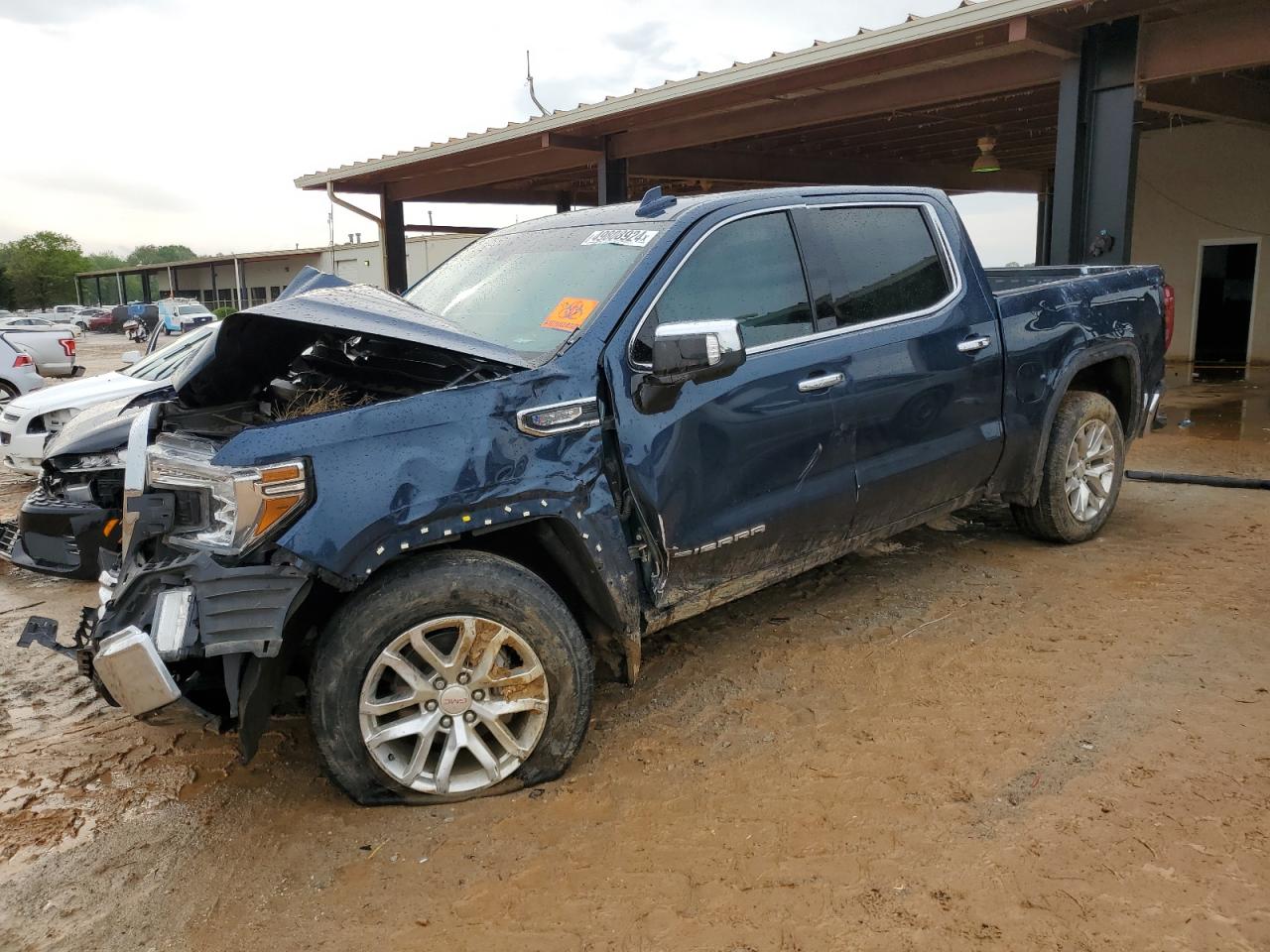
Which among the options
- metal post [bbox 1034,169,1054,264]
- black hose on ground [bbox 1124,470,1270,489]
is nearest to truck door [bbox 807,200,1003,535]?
black hose on ground [bbox 1124,470,1270,489]

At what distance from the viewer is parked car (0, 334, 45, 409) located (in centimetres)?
1291

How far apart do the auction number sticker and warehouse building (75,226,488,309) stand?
13212 millimetres

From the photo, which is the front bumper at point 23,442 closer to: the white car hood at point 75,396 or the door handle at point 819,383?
the white car hood at point 75,396

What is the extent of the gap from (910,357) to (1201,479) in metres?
4.29

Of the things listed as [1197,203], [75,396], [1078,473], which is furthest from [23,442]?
[1197,203]

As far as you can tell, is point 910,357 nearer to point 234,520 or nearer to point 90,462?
point 234,520

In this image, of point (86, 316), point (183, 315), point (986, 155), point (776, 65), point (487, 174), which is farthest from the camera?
point (86, 316)

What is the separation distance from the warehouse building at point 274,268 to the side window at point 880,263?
1313 cm

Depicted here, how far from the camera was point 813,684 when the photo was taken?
12.9ft

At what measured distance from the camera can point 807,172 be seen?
52.1ft

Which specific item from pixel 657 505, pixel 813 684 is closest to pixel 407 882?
pixel 657 505

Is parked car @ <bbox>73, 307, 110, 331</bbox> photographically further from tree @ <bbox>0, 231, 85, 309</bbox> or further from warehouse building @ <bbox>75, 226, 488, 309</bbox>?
tree @ <bbox>0, 231, 85, 309</bbox>

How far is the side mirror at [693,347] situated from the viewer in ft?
10.3

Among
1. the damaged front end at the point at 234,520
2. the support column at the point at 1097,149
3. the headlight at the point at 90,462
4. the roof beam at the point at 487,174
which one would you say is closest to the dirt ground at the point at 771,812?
the damaged front end at the point at 234,520
